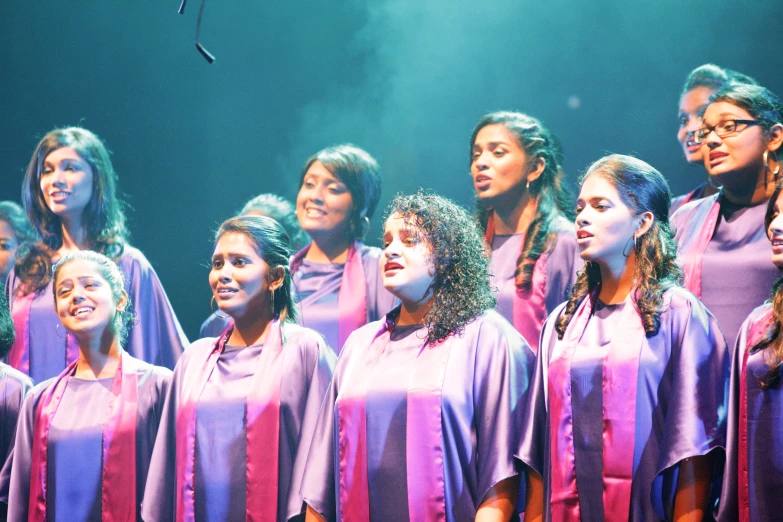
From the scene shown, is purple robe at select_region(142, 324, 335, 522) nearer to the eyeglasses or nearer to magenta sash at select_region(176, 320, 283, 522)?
magenta sash at select_region(176, 320, 283, 522)

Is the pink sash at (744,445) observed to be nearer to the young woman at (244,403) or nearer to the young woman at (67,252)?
the young woman at (244,403)

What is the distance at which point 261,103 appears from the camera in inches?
231

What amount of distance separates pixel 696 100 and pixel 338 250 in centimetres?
182

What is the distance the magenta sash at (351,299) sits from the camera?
4402 mm

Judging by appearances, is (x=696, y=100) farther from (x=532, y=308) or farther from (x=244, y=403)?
(x=244, y=403)

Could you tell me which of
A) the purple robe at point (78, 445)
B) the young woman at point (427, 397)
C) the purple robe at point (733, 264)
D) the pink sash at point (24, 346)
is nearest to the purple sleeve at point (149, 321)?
the pink sash at point (24, 346)

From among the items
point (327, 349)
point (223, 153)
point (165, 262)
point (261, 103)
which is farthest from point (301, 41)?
point (327, 349)

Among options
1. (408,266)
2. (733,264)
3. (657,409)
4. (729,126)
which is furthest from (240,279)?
(729,126)

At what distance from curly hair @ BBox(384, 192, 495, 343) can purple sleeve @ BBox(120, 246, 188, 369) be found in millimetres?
1536

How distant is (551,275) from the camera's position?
3979 millimetres

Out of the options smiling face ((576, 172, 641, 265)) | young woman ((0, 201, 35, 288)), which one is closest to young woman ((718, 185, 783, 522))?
smiling face ((576, 172, 641, 265))

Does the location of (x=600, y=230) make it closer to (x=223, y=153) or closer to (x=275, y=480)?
(x=275, y=480)

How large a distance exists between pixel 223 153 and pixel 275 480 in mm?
2863

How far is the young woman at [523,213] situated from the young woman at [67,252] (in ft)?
Answer: 5.16
